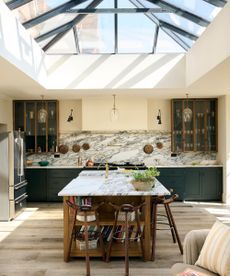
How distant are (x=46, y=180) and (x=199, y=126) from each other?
4.03 metres

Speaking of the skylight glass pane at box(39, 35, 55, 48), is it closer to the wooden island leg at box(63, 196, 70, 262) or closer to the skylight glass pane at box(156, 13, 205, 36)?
the skylight glass pane at box(156, 13, 205, 36)

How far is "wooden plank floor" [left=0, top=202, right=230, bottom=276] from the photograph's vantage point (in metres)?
3.85

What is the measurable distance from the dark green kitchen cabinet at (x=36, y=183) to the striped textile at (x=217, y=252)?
572cm

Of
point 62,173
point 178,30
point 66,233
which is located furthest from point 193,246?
point 62,173

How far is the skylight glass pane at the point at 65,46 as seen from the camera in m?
6.62

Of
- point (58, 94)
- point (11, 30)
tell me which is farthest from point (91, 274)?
point (58, 94)

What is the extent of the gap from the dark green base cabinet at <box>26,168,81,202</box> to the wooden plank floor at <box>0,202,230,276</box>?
0.98 metres

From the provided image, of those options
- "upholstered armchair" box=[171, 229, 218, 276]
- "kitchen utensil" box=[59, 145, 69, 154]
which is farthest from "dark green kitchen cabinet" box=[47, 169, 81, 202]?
"upholstered armchair" box=[171, 229, 218, 276]

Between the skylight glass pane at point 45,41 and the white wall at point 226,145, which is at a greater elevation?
the skylight glass pane at point 45,41

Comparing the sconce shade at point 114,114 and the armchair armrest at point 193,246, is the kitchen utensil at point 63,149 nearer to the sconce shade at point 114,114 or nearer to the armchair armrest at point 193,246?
the sconce shade at point 114,114

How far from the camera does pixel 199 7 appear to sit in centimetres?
510

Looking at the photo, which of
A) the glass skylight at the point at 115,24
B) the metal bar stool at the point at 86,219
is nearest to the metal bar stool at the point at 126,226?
the metal bar stool at the point at 86,219

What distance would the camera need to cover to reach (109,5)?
18.7 feet

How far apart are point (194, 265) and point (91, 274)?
1.37 m
